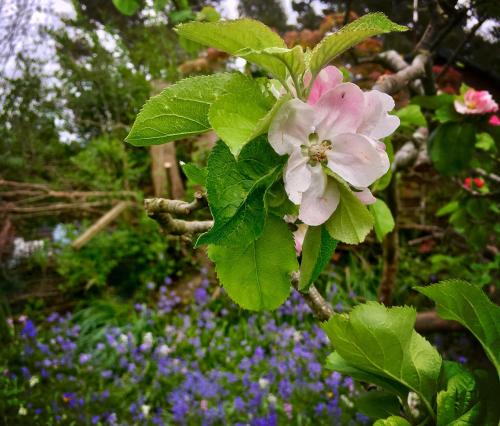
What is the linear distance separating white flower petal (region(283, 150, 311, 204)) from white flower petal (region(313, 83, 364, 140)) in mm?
27

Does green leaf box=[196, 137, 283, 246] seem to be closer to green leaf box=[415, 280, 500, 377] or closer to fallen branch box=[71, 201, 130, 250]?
green leaf box=[415, 280, 500, 377]

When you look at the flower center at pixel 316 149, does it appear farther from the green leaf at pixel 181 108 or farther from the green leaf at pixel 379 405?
the green leaf at pixel 379 405

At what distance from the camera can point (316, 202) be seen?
33 centimetres

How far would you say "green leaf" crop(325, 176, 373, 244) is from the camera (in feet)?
1.08

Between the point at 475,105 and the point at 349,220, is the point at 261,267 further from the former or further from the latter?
the point at 475,105

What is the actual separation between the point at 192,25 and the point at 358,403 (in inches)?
16.6

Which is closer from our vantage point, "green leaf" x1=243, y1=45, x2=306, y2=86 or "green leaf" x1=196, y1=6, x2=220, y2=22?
"green leaf" x1=243, y1=45, x2=306, y2=86

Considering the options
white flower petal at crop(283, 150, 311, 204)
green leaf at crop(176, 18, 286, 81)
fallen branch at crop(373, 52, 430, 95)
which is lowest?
fallen branch at crop(373, 52, 430, 95)

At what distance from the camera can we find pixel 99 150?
4.82 meters

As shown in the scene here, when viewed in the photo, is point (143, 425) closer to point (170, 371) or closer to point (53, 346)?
point (170, 371)

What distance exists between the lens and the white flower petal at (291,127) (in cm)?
31

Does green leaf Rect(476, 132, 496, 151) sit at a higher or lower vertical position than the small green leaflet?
lower

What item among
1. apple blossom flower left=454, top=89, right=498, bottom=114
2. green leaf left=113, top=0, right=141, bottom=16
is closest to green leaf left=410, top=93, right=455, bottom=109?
apple blossom flower left=454, top=89, right=498, bottom=114

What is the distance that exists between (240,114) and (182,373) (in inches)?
99.0
